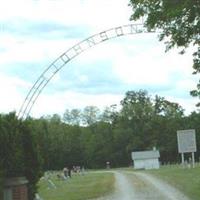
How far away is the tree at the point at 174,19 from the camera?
15.0 meters

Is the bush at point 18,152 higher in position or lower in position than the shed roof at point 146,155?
lower

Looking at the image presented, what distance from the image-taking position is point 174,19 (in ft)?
54.3

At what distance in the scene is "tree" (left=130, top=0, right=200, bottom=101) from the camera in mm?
14958

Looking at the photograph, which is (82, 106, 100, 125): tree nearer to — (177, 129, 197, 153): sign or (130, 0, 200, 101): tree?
(177, 129, 197, 153): sign

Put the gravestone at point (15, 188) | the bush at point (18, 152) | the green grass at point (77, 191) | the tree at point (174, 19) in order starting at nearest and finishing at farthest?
the tree at point (174, 19), the bush at point (18, 152), the gravestone at point (15, 188), the green grass at point (77, 191)

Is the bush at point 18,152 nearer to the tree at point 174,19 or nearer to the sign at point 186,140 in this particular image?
the tree at point 174,19

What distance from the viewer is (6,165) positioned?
→ 18406 mm

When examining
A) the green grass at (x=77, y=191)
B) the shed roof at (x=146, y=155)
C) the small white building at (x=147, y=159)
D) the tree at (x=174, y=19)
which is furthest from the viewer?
the shed roof at (x=146, y=155)

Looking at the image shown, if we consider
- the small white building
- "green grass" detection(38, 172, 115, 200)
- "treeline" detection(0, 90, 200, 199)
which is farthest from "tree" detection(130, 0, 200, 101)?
"treeline" detection(0, 90, 200, 199)

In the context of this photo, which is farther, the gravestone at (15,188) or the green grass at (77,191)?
the green grass at (77,191)

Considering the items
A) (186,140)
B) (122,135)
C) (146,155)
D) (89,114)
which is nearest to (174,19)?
(186,140)

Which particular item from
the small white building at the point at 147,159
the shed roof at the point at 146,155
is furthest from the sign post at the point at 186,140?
the shed roof at the point at 146,155

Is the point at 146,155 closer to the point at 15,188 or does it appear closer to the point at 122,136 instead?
the point at 122,136

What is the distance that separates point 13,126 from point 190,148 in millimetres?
53626
